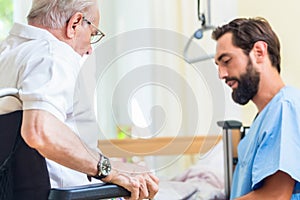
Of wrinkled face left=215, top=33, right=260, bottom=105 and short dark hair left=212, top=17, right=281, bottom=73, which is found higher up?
short dark hair left=212, top=17, right=281, bottom=73

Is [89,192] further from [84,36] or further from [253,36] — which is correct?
[253,36]

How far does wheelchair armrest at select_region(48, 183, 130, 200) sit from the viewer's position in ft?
3.31

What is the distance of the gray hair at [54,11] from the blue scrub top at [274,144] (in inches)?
28.7

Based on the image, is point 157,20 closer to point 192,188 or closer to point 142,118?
point 192,188

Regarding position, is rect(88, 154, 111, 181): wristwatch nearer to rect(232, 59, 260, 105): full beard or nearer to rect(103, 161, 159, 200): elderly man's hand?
rect(103, 161, 159, 200): elderly man's hand

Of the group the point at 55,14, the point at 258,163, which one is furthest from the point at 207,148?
the point at 55,14

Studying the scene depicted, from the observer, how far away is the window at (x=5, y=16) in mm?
2293

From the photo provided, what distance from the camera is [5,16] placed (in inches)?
91.5

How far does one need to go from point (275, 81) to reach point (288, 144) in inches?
11.5

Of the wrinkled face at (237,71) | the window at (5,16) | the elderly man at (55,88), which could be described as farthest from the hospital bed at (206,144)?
the window at (5,16)

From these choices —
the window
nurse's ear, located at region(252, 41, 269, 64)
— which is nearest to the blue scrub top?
nurse's ear, located at region(252, 41, 269, 64)

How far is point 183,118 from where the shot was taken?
5.81ft

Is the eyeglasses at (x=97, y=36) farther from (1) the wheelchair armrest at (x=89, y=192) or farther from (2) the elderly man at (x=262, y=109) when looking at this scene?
(2) the elderly man at (x=262, y=109)

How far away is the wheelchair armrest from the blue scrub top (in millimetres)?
606
